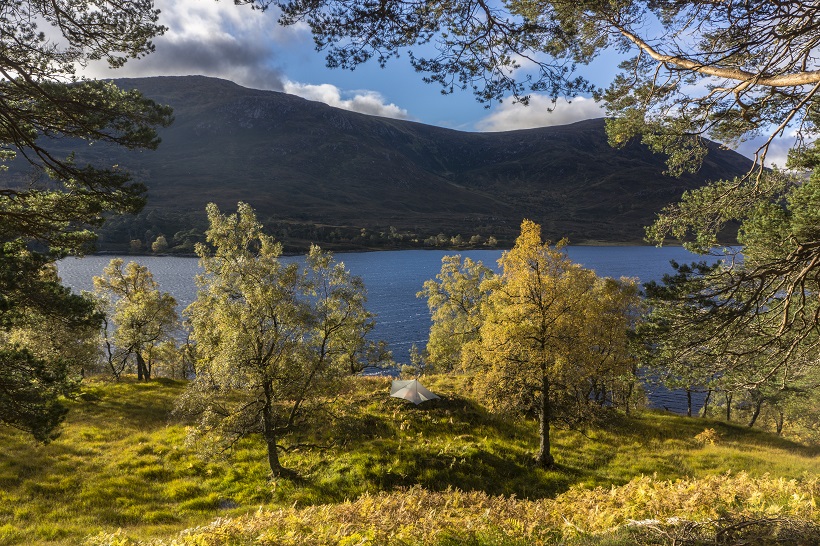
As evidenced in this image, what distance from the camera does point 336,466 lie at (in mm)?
18625

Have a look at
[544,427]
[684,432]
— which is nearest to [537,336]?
[544,427]

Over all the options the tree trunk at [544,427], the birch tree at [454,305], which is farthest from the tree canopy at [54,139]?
the birch tree at [454,305]

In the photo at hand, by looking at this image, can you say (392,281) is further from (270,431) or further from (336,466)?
(270,431)

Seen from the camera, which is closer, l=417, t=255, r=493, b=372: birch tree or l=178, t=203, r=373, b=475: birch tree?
l=178, t=203, r=373, b=475: birch tree

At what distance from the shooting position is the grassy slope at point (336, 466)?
14.1 metres

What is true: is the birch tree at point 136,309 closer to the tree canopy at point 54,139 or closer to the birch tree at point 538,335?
the tree canopy at point 54,139

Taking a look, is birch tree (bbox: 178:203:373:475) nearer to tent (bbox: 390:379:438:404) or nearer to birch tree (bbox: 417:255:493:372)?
tent (bbox: 390:379:438:404)

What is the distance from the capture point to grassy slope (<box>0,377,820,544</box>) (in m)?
14.1

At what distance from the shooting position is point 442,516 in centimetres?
937

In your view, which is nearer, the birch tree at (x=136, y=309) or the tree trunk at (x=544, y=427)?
the tree trunk at (x=544, y=427)

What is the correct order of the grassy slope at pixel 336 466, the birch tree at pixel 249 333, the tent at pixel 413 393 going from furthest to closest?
the tent at pixel 413 393 → the birch tree at pixel 249 333 → the grassy slope at pixel 336 466

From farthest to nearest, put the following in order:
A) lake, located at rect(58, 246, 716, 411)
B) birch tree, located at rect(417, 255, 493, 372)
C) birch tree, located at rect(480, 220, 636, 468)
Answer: lake, located at rect(58, 246, 716, 411), birch tree, located at rect(417, 255, 493, 372), birch tree, located at rect(480, 220, 636, 468)

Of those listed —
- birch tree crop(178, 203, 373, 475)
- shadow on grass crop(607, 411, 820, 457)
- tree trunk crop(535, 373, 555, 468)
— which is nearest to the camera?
birch tree crop(178, 203, 373, 475)

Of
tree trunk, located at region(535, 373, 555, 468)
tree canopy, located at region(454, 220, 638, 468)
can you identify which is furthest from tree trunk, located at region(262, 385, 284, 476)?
tree trunk, located at region(535, 373, 555, 468)
